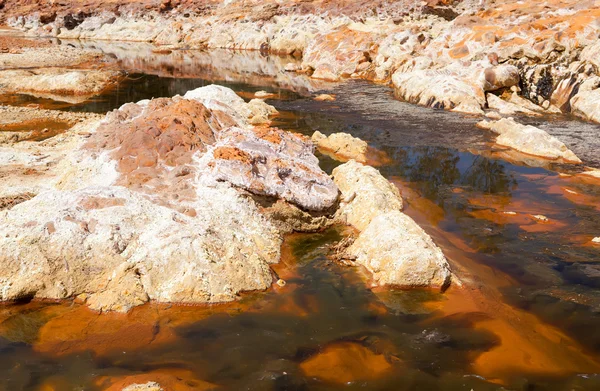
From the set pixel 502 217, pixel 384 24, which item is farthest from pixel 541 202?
pixel 384 24

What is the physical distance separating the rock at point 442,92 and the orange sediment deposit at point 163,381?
62.8 feet

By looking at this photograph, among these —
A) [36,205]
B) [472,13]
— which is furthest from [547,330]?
[472,13]

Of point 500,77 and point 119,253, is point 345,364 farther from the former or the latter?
point 500,77

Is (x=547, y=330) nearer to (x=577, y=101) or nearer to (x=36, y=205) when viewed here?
(x=36, y=205)

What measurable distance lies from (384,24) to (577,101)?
23681 mm

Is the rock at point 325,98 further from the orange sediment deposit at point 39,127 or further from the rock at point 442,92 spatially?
the orange sediment deposit at point 39,127

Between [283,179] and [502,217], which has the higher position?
[283,179]

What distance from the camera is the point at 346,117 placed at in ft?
68.6

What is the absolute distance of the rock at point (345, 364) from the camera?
553cm

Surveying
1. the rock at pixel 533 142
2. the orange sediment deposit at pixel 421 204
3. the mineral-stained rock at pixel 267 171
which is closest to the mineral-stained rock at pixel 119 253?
the mineral-stained rock at pixel 267 171

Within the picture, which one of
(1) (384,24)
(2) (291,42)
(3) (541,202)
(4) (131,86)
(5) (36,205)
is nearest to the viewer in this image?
(5) (36,205)

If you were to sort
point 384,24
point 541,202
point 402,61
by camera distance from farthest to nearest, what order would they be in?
point 384,24
point 402,61
point 541,202

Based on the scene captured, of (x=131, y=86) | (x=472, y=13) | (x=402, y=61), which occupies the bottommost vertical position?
(x=131, y=86)

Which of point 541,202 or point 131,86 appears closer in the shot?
point 541,202
